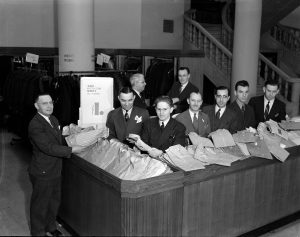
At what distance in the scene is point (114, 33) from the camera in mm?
9953

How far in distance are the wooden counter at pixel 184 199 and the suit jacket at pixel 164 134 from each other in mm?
496

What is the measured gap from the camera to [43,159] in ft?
11.7

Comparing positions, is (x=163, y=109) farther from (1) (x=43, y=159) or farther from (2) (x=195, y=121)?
(1) (x=43, y=159)

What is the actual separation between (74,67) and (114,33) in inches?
137

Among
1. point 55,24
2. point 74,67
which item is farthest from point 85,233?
point 55,24

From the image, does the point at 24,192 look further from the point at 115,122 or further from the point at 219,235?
the point at 219,235

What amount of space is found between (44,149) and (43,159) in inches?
5.0

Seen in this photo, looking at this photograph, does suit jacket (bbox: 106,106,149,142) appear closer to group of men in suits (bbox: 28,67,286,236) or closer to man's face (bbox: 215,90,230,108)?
group of men in suits (bbox: 28,67,286,236)

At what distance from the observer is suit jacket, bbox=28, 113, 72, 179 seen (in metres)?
3.51

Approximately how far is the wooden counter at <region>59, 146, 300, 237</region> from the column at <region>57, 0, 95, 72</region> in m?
3.23

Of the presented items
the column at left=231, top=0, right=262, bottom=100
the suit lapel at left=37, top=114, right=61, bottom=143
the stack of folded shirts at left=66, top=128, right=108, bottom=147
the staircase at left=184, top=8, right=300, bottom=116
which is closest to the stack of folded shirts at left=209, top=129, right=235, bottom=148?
the stack of folded shirts at left=66, top=128, right=108, bottom=147

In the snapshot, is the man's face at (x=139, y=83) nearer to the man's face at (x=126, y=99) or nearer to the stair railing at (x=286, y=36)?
the man's face at (x=126, y=99)

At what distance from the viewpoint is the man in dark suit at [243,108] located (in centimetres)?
461

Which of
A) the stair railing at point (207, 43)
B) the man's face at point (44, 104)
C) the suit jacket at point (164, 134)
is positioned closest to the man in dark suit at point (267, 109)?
the suit jacket at point (164, 134)
